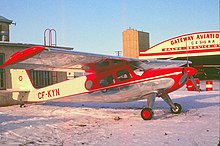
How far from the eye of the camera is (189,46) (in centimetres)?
3509

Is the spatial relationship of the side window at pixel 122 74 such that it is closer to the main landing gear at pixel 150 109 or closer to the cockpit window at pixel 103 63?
the cockpit window at pixel 103 63

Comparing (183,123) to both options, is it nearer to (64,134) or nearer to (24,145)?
(64,134)

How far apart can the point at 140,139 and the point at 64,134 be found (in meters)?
1.98

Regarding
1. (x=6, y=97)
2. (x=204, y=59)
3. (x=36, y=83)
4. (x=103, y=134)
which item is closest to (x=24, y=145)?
(x=103, y=134)

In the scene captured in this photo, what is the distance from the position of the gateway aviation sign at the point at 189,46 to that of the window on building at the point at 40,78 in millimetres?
20434

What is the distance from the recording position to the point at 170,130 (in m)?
6.94

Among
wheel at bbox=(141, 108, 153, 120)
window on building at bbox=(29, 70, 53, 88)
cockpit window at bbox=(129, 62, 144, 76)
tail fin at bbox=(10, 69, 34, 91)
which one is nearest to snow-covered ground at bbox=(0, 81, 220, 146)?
wheel at bbox=(141, 108, 153, 120)

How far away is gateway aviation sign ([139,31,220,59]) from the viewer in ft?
111

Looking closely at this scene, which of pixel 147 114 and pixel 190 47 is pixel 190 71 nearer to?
pixel 147 114

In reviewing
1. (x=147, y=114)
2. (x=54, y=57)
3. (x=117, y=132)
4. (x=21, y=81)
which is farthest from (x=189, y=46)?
(x=117, y=132)

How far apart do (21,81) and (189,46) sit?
1071 inches

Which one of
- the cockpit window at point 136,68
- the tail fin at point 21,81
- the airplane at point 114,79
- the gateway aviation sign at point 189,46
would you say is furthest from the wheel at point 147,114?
the gateway aviation sign at point 189,46

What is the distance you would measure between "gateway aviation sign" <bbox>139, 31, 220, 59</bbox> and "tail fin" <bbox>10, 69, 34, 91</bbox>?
2413 centimetres

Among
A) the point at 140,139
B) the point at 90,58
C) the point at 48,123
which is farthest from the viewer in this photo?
the point at 90,58
